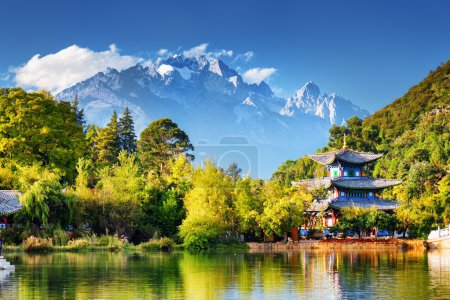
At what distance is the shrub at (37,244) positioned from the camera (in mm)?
33750

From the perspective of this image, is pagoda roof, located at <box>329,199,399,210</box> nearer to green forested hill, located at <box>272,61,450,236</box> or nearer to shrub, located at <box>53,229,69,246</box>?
green forested hill, located at <box>272,61,450,236</box>

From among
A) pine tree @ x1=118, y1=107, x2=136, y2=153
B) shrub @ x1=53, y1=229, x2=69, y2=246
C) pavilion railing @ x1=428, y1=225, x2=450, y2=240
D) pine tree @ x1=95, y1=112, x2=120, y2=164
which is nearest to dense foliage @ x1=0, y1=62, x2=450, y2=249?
shrub @ x1=53, y1=229, x2=69, y2=246

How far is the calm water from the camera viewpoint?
1605 cm

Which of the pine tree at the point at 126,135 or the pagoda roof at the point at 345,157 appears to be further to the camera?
the pine tree at the point at 126,135

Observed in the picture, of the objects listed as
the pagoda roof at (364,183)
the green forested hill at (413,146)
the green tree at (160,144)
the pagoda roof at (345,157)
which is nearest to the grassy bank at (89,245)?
the green forested hill at (413,146)

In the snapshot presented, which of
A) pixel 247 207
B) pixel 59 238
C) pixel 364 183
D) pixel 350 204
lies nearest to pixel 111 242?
pixel 59 238

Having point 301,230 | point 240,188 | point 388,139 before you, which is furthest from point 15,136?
point 388,139

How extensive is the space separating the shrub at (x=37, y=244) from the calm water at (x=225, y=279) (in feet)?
19.5

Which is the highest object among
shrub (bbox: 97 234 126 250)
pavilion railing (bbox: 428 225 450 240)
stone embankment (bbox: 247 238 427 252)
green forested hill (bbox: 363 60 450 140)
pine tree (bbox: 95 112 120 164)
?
green forested hill (bbox: 363 60 450 140)

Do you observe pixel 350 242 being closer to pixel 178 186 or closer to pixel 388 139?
pixel 178 186

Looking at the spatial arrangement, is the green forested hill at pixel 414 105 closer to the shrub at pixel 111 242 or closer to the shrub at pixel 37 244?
the shrub at pixel 111 242

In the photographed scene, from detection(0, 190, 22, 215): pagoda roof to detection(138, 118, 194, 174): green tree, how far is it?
26460 mm

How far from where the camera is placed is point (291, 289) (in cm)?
1714

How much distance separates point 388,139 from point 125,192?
47.5 metres
